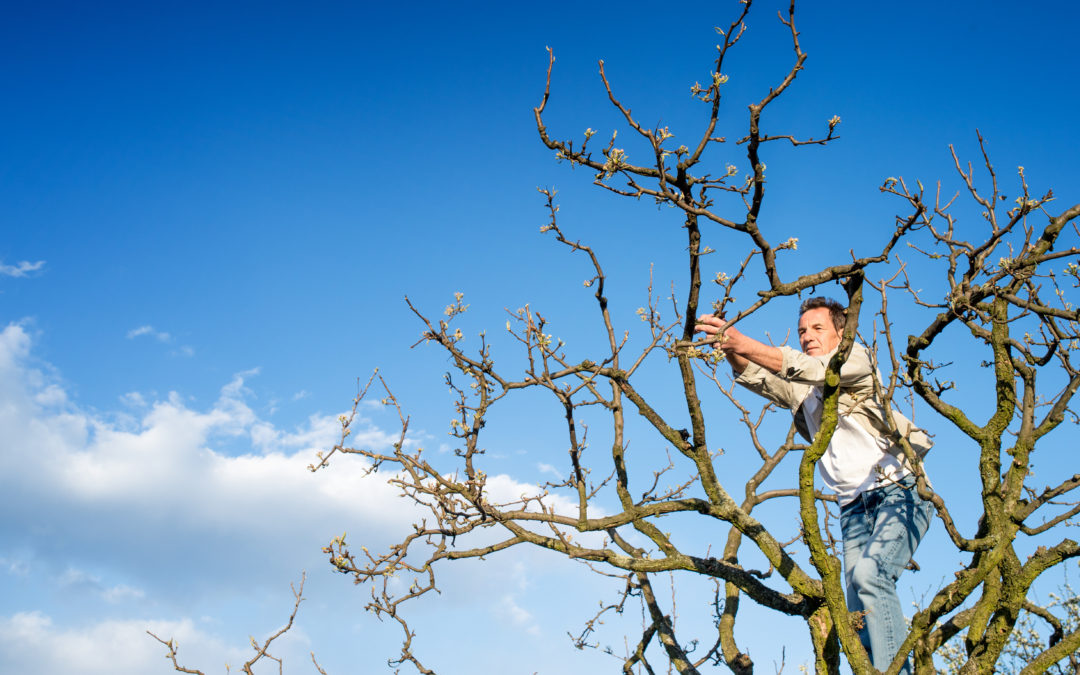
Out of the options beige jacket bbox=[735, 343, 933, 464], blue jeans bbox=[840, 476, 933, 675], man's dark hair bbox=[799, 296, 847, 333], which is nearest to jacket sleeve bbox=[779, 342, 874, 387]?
beige jacket bbox=[735, 343, 933, 464]

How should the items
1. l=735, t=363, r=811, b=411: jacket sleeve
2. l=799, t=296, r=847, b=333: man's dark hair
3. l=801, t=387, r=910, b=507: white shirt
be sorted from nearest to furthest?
1. l=801, t=387, r=910, b=507: white shirt
2. l=735, t=363, r=811, b=411: jacket sleeve
3. l=799, t=296, r=847, b=333: man's dark hair

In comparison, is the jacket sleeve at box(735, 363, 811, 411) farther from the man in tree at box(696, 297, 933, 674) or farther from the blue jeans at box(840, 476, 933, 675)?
the blue jeans at box(840, 476, 933, 675)

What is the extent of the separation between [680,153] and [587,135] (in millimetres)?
455

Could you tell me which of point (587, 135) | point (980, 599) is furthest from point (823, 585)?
point (587, 135)

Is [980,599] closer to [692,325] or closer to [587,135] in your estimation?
[692,325]

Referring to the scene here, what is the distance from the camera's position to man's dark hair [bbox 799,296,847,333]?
4.41 m

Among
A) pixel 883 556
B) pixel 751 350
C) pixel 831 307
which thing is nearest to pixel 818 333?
pixel 831 307

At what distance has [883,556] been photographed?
146 inches

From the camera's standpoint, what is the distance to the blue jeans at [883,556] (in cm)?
366

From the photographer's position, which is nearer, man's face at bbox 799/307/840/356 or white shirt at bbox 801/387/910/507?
white shirt at bbox 801/387/910/507

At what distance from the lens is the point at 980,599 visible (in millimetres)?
4012

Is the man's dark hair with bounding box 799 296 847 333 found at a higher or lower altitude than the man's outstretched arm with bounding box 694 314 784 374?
higher

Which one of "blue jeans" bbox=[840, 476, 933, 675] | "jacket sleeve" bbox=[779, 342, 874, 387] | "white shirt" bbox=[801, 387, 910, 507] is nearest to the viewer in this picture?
"blue jeans" bbox=[840, 476, 933, 675]

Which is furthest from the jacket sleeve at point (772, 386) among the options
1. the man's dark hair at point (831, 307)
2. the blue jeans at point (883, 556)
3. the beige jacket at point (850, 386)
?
the blue jeans at point (883, 556)
